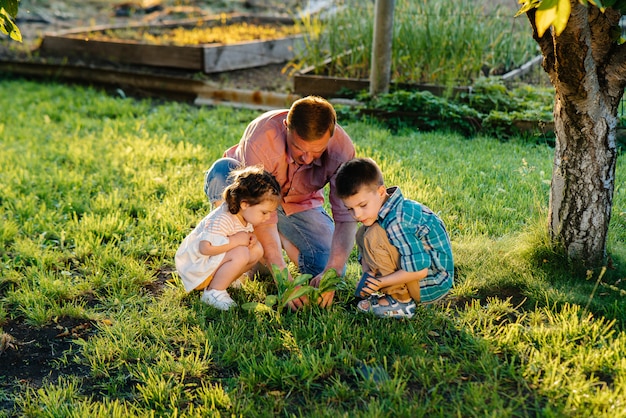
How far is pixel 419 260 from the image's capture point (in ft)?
11.1

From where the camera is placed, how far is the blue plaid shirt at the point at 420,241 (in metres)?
3.39

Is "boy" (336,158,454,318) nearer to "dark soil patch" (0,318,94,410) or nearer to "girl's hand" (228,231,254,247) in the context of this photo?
"girl's hand" (228,231,254,247)

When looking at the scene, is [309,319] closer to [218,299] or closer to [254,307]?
[254,307]

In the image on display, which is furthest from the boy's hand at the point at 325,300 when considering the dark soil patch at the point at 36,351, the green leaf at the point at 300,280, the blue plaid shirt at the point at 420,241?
the dark soil patch at the point at 36,351

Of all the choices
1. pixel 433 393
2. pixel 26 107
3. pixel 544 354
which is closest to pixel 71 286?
pixel 433 393

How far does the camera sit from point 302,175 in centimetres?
405

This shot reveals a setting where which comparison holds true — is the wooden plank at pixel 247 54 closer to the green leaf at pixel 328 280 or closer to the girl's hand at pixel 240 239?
the girl's hand at pixel 240 239

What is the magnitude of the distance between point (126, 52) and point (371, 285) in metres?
6.91

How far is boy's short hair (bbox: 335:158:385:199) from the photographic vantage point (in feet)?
10.8

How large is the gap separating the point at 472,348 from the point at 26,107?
6760mm

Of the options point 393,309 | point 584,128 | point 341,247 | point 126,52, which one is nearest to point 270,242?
point 341,247

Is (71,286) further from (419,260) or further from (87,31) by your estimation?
(87,31)

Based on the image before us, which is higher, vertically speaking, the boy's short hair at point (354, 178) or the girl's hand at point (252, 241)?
the boy's short hair at point (354, 178)

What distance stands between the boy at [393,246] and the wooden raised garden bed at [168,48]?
573 cm
